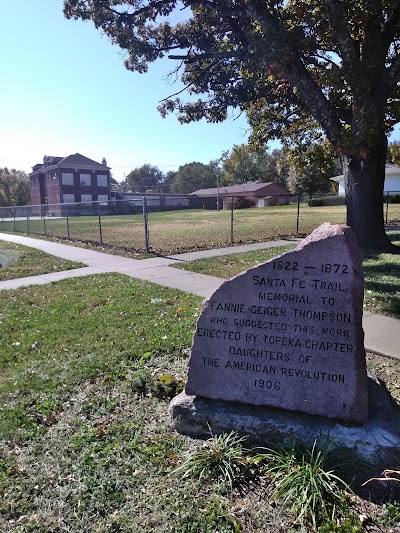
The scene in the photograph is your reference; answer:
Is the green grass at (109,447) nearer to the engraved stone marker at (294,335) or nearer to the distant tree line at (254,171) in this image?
the engraved stone marker at (294,335)

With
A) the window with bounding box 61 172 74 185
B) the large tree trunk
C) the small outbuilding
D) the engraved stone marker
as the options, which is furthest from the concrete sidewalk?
the window with bounding box 61 172 74 185

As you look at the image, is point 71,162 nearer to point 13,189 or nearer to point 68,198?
point 68,198

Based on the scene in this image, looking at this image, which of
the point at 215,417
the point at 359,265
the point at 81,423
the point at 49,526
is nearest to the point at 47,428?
the point at 81,423

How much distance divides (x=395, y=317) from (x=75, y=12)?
1069 centimetres

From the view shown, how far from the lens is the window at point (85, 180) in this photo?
59.1m

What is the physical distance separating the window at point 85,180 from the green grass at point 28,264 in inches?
1890

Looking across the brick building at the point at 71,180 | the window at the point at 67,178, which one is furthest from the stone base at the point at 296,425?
the window at the point at 67,178

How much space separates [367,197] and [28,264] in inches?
344

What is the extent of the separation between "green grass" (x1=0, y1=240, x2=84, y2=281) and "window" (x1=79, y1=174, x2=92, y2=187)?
4800 cm

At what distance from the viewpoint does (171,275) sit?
858cm

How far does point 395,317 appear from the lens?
546 cm

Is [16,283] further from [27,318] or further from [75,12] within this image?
[75,12]

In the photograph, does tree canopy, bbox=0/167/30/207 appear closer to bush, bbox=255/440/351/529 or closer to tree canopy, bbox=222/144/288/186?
tree canopy, bbox=222/144/288/186

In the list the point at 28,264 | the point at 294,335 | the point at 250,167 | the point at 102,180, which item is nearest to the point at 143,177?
the point at 250,167
